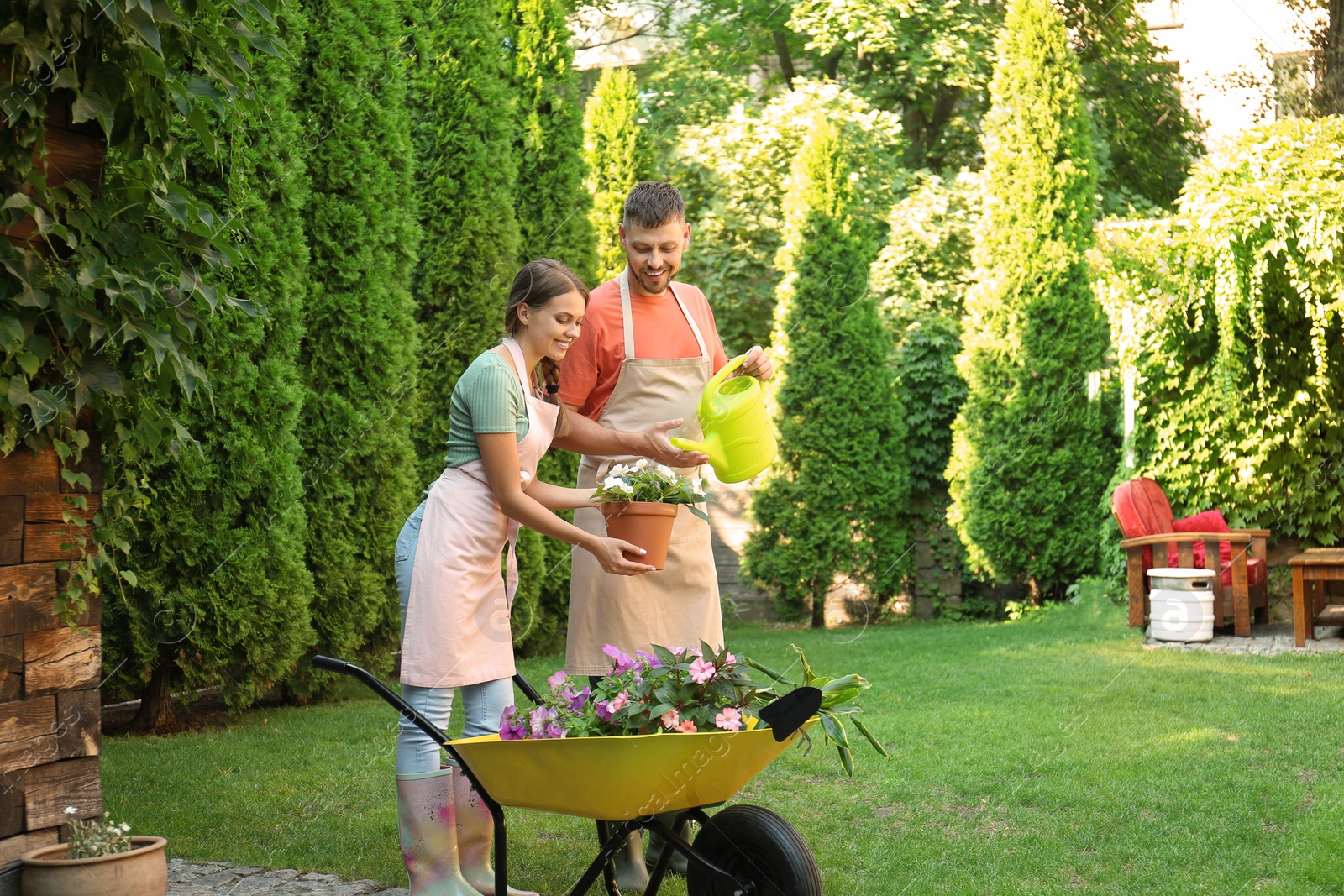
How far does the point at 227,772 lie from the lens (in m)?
4.34

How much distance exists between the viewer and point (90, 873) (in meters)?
2.47

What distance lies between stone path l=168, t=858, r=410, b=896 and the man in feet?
2.20

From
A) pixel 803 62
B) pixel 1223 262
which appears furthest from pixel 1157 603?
pixel 803 62

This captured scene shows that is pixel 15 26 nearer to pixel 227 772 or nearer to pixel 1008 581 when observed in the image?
pixel 227 772

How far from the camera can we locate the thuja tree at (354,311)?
5645 millimetres

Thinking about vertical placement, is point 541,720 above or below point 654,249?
below

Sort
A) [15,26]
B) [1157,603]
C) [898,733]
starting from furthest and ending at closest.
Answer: [1157,603] < [898,733] < [15,26]

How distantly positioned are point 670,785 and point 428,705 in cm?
70

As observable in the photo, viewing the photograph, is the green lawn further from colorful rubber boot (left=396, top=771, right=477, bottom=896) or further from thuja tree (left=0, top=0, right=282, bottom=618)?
thuja tree (left=0, top=0, right=282, bottom=618)

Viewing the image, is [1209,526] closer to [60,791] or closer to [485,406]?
[485,406]

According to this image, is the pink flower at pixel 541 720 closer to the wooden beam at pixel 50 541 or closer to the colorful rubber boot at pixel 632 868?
the colorful rubber boot at pixel 632 868

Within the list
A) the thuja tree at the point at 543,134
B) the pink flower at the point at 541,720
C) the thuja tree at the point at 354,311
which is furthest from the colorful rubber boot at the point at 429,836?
the thuja tree at the point at 543,134

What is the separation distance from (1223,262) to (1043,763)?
433 centimetres

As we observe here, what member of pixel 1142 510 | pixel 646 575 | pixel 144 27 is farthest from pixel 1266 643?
pixel 144 27
